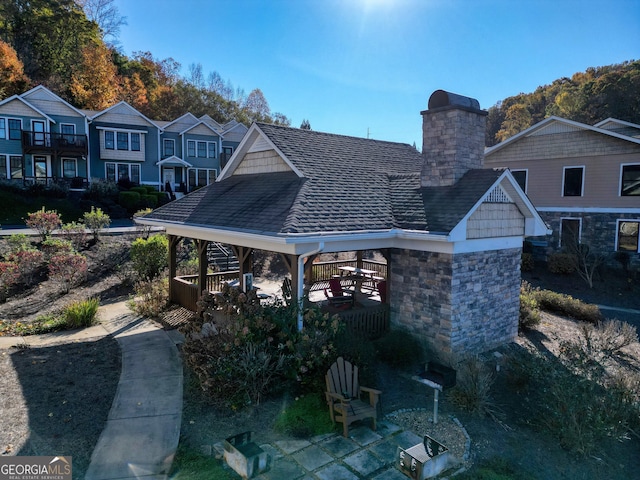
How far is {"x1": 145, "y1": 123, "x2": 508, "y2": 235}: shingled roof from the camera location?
927 centimetres

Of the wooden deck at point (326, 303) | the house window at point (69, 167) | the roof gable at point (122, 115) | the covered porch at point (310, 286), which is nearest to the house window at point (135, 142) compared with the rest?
the roof gable at point (122, 115)

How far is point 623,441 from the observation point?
7.15 meters

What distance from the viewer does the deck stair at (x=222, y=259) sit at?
1814cm

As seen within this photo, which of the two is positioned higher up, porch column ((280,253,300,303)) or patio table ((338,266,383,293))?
porch column ((280,253,300,303))

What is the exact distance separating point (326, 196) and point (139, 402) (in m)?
5.74

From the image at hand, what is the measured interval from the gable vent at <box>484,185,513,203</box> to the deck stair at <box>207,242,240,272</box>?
1093 centimetres

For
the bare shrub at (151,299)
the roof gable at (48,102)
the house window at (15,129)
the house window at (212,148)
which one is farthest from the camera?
the house window at (212,148)

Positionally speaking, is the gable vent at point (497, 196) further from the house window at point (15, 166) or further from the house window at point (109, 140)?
the house window at point (15, 166)

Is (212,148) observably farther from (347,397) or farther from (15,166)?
(347,397)

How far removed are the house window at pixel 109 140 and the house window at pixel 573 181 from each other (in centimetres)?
3133

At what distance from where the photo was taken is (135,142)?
3488 centimetres

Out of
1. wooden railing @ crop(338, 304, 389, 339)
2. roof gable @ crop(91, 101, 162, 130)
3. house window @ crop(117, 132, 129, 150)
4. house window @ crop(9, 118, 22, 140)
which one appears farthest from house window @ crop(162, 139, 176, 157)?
wooden railing @ crop(338, 304, 389, 339)

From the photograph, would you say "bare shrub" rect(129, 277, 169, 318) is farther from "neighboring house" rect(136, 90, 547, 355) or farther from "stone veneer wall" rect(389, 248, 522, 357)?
"stone veneer wall" rect(389, 248, 522, 357)

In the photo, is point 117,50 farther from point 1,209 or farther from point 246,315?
point 246,315
